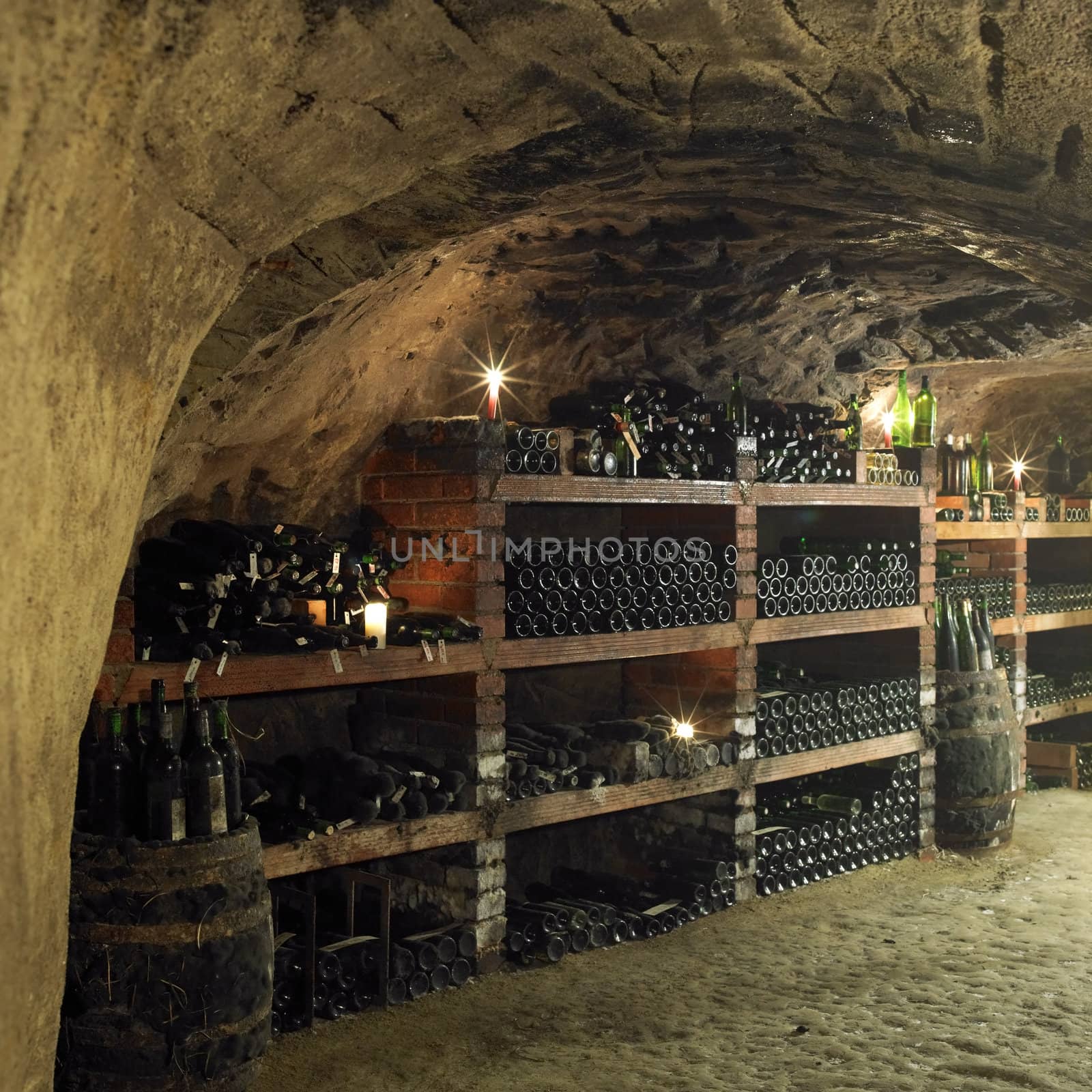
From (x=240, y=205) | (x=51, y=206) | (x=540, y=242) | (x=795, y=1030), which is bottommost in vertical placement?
(x=795, y=1030)

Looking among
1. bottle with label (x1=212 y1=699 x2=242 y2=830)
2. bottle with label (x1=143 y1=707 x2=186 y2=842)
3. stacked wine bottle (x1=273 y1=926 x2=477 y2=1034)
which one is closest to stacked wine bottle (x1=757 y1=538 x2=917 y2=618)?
stacked wine bottle (x1=273 y1=926 x2=477 y2=1034)

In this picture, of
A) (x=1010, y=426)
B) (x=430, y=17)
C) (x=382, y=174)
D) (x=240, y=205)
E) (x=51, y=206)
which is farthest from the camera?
(x=1010, y=426)

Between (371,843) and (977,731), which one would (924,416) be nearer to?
(977,731)

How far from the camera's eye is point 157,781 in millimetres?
3797

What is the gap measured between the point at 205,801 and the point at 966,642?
17.5 feet

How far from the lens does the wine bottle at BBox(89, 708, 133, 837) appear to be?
3.86m

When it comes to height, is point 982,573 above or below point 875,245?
below

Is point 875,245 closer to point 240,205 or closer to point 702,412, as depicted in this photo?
point 702,412

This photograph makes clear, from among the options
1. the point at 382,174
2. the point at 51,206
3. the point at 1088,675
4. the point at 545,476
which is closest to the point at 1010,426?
the point at 1088,675

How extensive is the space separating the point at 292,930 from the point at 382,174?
352 centimetres

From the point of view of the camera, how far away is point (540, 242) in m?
5.04

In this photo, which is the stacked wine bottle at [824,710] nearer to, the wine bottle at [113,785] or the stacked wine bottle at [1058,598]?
the stacked wine bottle at [1058,598]

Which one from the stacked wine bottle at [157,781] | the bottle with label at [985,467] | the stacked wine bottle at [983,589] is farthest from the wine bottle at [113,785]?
the bottle with label at [985,467]

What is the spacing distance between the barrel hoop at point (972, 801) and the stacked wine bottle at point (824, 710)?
19.7 inches
